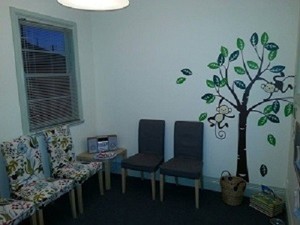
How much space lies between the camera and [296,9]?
265cm

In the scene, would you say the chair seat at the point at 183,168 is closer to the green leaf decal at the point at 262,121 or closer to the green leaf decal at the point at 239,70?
the green leaf decal at the point at 262,121

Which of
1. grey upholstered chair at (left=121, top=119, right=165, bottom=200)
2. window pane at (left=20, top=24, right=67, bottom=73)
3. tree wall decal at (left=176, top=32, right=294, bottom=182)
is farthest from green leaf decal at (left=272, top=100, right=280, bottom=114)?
window pane at (left=20, top=24, right=67, bottom=73)

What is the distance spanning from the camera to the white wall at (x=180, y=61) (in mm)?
2832

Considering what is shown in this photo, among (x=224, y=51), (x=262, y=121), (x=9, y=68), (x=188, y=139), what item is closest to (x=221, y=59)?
(x=224, y=51)

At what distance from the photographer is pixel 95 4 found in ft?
5.31

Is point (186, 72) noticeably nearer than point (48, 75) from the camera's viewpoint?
No

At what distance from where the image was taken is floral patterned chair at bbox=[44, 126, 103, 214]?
280 cm

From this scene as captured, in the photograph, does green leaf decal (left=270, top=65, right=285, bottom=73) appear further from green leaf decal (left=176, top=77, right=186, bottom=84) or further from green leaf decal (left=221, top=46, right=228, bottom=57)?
green leaf decal (left=176, top=77, right=186, bottom=84)

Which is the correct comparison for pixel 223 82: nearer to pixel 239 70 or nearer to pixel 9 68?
pixel 239 70

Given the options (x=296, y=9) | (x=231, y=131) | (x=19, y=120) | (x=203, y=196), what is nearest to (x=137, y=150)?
(x=203, y=196)

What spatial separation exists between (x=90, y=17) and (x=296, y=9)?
2537 mm

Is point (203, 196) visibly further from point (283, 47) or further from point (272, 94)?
point (283, 47)

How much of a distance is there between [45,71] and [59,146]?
0.89 metres

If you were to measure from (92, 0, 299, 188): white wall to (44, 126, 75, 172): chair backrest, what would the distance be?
83 cm
